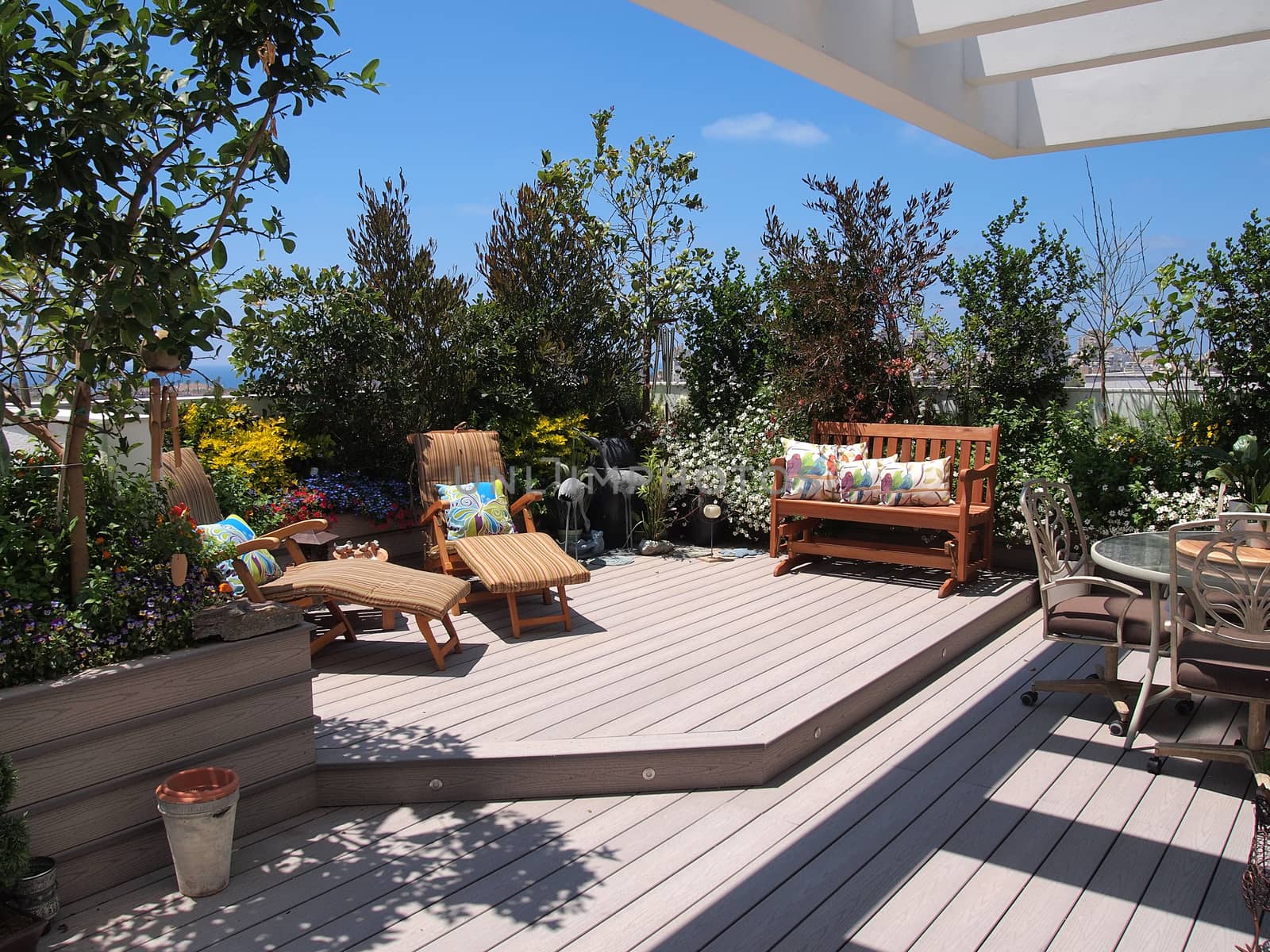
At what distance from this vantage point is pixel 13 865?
7.39 feet

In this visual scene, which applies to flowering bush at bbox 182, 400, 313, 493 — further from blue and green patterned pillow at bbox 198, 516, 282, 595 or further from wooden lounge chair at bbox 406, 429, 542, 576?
blue and green patterned pillow at bbox 198, 516, 282, 595

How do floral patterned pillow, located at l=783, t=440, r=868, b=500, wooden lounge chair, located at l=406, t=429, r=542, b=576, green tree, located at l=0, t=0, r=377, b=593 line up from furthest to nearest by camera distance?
floral patterned pillow, located at l=783, t=440, r=868, b=500 → wooden lounge chair, located at l=406, t=429, r=542, b=576 → green tree, located at l=0, t=0, r=377, b=593

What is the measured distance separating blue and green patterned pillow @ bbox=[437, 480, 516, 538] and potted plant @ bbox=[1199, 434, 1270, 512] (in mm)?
4255

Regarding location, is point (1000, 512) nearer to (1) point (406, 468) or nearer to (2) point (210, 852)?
(1) point (406, 468)

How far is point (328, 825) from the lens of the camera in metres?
3.06

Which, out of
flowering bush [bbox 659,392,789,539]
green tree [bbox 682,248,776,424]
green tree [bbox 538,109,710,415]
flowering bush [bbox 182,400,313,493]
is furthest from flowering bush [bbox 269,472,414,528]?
green tree [bbox 682,248,776,424]

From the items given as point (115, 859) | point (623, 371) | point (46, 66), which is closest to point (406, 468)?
point (623, 371)

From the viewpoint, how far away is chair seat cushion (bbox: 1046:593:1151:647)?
12.1 feet

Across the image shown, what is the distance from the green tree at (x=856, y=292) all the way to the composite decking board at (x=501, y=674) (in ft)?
7.49

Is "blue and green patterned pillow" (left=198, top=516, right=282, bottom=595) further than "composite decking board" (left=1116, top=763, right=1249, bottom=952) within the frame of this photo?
Yes

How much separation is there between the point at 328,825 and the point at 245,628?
0.73 metres

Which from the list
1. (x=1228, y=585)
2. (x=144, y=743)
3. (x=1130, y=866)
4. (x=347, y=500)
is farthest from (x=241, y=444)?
(x=1228, y=585)

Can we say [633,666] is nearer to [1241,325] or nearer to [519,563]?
[519,563]

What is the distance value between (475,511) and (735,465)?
227 cm
